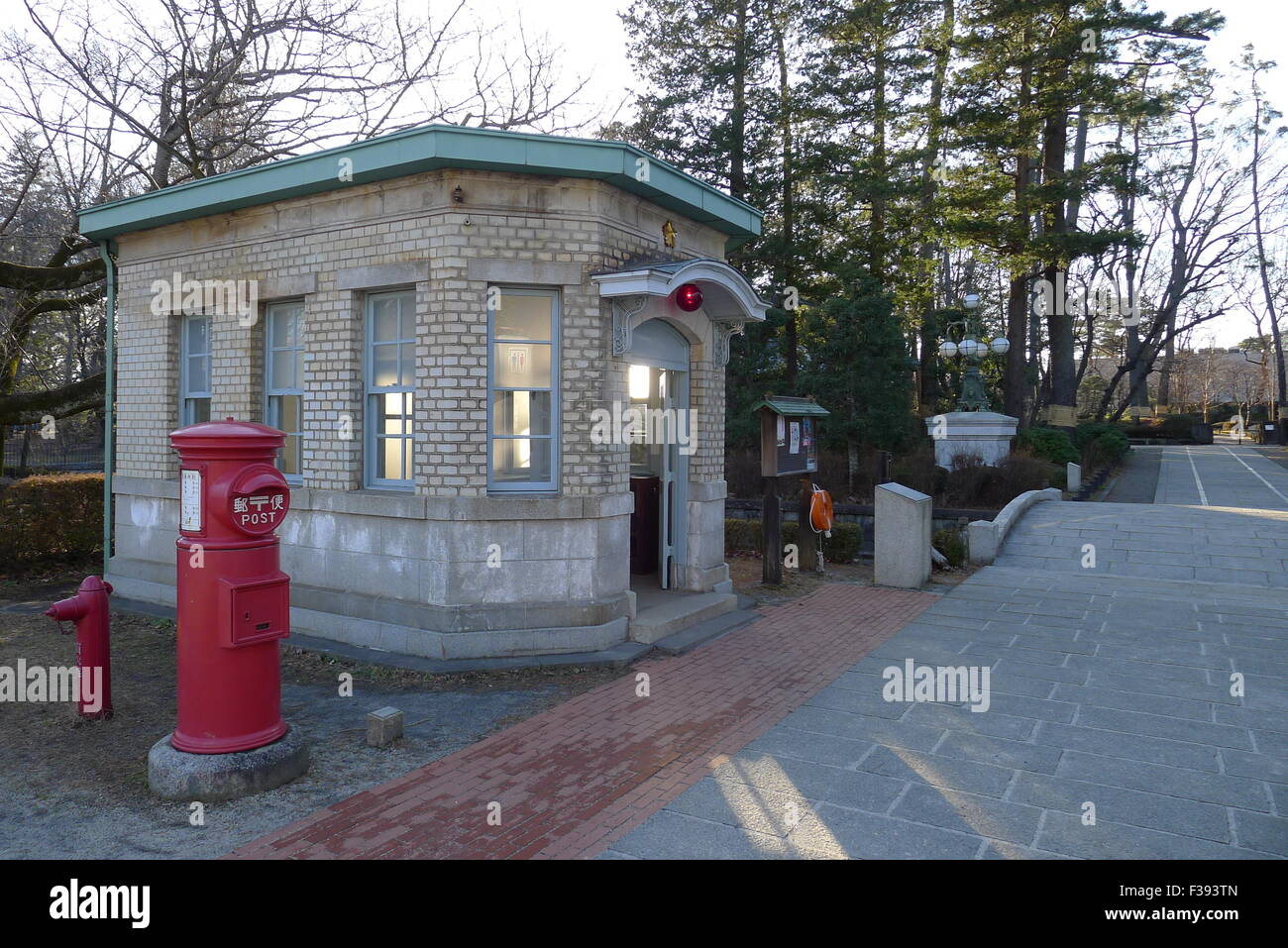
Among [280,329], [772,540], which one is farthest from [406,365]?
[772,540]

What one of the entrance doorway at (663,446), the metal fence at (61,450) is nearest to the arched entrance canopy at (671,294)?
the entrance doorway at (663,446)

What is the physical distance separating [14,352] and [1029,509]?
16.8 meters

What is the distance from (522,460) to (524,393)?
24.2 inches

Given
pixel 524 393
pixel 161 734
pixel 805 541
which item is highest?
pixel 524 393

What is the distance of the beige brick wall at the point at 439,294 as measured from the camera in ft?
24.3

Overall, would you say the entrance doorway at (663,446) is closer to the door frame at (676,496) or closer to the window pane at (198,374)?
the door frame at (676,496)

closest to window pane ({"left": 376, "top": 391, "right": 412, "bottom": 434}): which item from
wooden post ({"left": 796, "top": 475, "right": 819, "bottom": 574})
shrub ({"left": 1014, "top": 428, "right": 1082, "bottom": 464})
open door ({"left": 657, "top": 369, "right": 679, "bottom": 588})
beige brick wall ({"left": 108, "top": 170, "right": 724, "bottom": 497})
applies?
beige brick wall ({"left": 108, "top": 170, "right": 724, "bottom": 497})

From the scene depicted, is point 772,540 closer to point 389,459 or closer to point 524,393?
point 524,393

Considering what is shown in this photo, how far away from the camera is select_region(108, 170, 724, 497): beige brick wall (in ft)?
24.3

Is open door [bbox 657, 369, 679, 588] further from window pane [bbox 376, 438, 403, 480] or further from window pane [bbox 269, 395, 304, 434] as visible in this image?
window pane [bbox 269, 395, 304, 434]

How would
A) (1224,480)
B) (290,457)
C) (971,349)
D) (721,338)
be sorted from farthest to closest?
1. (1224,480)
2. (971,349)
3. (721,338)
4. (290,457)

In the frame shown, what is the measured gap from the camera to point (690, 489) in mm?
9391

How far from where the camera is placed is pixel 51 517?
11914mm

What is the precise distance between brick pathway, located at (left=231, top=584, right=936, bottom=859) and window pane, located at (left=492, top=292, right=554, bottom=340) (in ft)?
10.4
